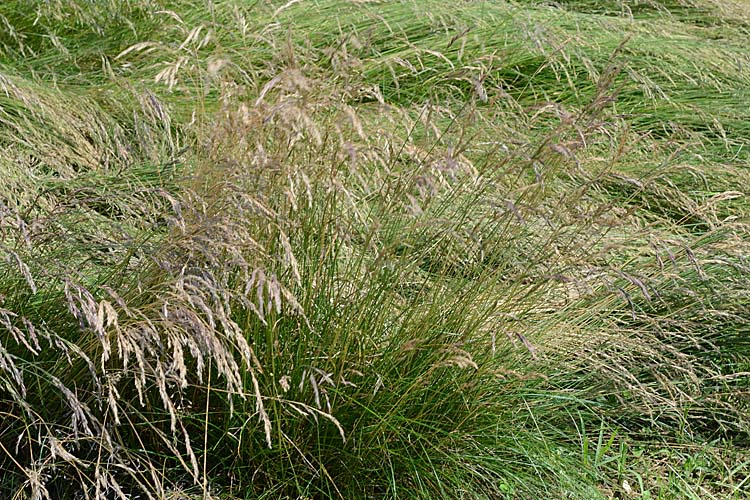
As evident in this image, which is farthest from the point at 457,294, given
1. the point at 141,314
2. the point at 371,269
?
the point at 141,314

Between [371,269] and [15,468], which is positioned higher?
[371,269]

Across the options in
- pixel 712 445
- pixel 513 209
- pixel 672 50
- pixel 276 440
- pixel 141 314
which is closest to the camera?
pixel 141 314

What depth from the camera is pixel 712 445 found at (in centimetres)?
251

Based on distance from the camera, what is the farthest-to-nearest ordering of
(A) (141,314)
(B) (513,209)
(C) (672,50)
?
(C) (672,50) → (B) (513,209) → (A) (141,314)

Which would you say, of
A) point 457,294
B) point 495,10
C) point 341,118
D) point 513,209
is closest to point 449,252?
point 457,294

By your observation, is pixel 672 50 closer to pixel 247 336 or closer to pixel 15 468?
pixel 247 336

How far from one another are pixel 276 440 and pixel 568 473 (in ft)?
2.17

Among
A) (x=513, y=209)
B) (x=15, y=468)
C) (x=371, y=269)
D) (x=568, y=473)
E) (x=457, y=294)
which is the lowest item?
(x=568, y=473)

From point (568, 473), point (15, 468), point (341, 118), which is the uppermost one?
point (341, 118)

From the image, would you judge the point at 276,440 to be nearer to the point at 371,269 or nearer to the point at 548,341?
the point at 371,269

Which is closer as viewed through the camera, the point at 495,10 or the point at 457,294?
the point at 457,294

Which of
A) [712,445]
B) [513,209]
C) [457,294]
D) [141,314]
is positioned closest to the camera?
[141,314]

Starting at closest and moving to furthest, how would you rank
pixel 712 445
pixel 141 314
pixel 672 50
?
pixel 141 314 → pixel 712 445 → pixel 672 50

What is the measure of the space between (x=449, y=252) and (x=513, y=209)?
281mm
